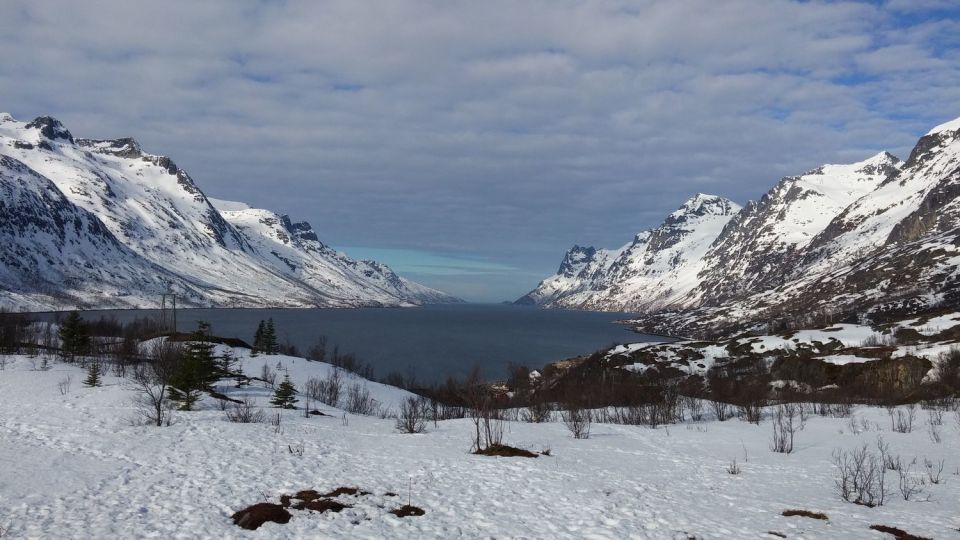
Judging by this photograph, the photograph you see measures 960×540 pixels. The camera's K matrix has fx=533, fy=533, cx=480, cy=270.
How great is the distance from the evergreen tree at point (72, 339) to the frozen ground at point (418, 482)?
119 ft

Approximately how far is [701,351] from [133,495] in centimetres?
9881

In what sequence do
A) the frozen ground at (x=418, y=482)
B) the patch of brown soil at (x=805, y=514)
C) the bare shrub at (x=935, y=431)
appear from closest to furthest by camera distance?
the frozen ground at (x=418, y=482)
the patch of brown soil at (x=805, y=514)
the bare shrub at (x=935, y=431)

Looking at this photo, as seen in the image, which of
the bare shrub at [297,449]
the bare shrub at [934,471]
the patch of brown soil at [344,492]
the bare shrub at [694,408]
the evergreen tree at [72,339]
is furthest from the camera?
the evergreen tree at [72,339]

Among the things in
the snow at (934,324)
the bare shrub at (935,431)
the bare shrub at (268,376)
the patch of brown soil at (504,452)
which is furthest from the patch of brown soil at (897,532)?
the snow at (934,324)

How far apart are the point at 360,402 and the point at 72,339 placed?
3408cm

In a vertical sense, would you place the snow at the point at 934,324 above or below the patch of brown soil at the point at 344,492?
above

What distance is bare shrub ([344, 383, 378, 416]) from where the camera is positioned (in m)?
58.8

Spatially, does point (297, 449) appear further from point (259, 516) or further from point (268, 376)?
point (268, 376)

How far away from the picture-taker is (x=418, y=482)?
1856 centimetres

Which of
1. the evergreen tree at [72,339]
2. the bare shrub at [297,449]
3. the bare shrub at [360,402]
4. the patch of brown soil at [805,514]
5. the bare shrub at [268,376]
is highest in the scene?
the evergreen tree at [72,339]

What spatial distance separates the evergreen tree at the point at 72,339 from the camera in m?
61.1

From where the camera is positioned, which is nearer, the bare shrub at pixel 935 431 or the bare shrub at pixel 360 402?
the bare shrub at pixel 935 431

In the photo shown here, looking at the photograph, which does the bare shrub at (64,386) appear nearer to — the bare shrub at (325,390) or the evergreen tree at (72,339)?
the bare shrub at (325,390)

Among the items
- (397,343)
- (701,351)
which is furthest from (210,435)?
(397,343)
